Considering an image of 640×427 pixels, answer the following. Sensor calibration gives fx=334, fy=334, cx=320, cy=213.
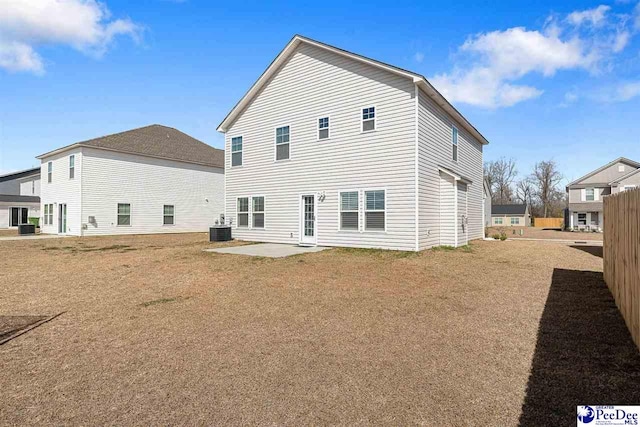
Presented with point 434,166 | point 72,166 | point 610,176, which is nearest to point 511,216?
point 610,176

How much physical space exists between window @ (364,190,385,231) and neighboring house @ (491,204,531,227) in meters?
49.1

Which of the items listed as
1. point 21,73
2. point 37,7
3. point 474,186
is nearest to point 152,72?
point 37,7

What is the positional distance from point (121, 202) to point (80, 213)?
2600 millimetres

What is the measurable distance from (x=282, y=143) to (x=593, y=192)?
3627cm

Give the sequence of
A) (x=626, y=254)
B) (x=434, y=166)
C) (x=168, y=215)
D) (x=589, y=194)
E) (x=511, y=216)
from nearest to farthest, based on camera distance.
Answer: (x=626, y=254)
(x=434, y=166)
(x=168, y=215)
(x=589, y=194)
(x=511, y=216)

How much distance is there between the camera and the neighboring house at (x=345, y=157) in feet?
42.7

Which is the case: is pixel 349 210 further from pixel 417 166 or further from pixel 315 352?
pixel 315 352

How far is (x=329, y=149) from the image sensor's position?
14.9 meters

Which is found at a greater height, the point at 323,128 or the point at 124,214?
the point at 323,128

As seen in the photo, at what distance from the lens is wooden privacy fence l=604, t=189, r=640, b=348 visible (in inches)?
161

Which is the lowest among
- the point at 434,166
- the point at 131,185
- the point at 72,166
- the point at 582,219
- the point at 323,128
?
the point at 582,219

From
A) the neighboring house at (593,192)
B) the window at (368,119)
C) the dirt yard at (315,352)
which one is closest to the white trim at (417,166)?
the window at (368,119)

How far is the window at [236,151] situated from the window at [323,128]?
209 inches

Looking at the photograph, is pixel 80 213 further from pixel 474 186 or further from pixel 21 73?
pixel 474 186
